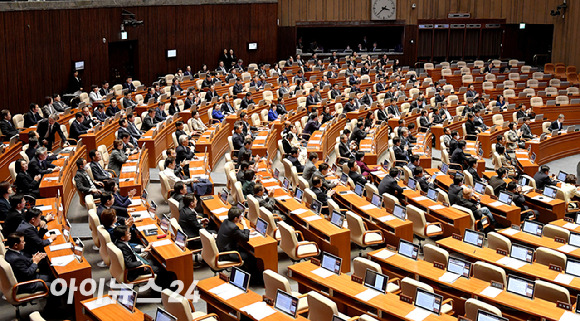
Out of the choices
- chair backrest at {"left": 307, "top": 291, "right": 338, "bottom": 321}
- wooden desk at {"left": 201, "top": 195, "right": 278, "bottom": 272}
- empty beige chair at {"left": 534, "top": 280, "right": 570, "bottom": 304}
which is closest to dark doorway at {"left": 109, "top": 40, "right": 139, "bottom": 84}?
wooden desk at {"left": 201, "top": 195, "right": 278, "bottom": 272}

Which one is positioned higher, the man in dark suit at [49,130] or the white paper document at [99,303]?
the man in dark suit at [49,130]

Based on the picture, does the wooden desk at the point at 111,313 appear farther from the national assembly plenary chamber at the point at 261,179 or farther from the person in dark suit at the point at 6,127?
the person in dark suit at the point at 6,127

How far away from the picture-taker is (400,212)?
11203 millimetres

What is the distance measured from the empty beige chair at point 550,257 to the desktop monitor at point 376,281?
2761 millimetres

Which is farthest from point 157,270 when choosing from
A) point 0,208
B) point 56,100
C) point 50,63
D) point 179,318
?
point 50,63

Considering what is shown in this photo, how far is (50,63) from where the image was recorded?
766 inches

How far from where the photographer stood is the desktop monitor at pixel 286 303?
23.9ft

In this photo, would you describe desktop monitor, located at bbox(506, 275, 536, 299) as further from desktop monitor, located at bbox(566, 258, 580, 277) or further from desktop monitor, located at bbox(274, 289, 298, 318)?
desktop monitor, located at bbox(274, 289, 298, 318)

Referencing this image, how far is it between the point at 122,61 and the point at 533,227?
17.4 meters

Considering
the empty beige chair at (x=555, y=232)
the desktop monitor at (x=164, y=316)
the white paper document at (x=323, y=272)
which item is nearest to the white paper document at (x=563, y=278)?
the empty beige chair at (x=555, y=232)

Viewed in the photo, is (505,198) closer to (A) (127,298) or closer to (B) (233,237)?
(B) (233,237)

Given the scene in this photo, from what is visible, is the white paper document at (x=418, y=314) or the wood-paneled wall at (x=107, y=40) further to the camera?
the wood-paneled wall at (x=107, y=40)

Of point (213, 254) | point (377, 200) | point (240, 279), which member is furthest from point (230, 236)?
point (377, 200)

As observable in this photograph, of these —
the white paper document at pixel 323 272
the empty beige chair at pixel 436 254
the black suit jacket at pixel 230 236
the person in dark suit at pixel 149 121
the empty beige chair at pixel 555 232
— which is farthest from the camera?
the person in dark suit at pixel 149 121
